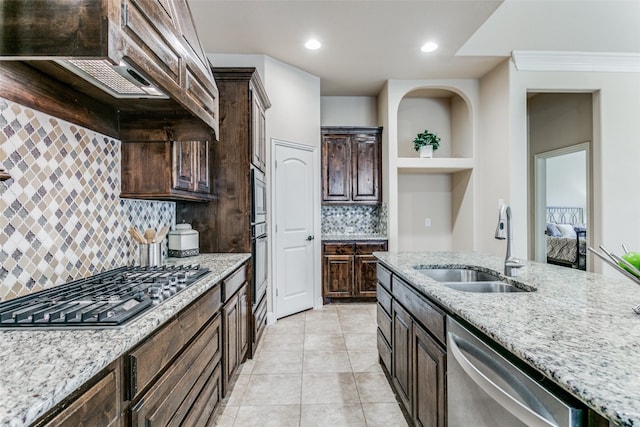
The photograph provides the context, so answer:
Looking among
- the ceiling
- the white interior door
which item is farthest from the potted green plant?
the white interior door

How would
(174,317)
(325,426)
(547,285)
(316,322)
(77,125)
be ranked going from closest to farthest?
1. (174,317)
2. (547,285)
3. (77,125)
4. (325,426)
5. (316,322)

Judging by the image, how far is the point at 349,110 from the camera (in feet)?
17.3

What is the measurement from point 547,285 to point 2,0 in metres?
2.28

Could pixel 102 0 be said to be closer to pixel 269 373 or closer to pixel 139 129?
pixel 139 129

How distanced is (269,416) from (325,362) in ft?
2.67

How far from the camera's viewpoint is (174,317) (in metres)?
1.34

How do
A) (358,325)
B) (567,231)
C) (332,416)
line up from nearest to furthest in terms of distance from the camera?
(332,416), (358,325), (567,231)

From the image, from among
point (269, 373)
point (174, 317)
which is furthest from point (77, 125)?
A: point (269, 373)

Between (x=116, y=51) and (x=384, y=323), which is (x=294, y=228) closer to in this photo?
(x=384, y=323)

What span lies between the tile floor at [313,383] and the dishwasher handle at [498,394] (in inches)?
42.9

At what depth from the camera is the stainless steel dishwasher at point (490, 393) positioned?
770 millimetres

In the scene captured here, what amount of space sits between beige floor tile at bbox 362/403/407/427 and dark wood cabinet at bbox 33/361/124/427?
5.09 ft

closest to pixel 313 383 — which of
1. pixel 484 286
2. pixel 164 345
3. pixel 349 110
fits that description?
pixel 484 286

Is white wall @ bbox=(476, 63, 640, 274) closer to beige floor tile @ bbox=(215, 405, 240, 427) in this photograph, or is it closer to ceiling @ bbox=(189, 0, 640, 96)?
ceiling @ bbox=(189, 0, 640, 96)
